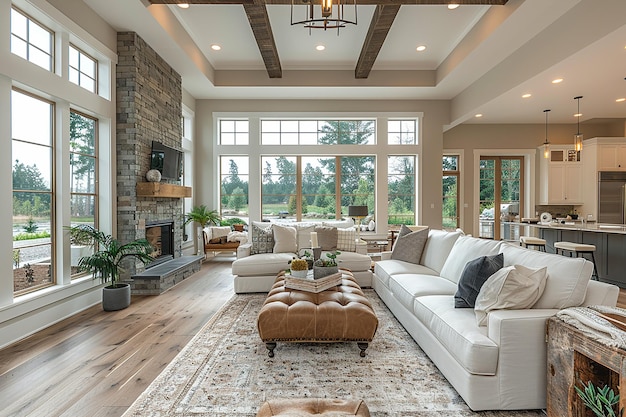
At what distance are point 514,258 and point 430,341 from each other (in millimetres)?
927

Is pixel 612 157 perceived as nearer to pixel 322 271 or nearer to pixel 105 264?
pixel 322 271

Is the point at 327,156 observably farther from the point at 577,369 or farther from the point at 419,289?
the point at 577,369

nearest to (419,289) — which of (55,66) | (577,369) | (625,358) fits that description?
(577,369)

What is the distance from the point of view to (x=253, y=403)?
6.67ft

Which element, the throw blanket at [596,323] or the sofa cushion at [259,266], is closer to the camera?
the throw blanket at [596,323]

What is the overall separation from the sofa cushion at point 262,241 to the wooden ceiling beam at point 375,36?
330 centimetres

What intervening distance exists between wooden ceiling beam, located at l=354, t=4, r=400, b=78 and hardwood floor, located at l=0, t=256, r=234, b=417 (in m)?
4.25

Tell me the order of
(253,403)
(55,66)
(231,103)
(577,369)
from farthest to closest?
(231,103), (55,66), (253,403), (577,369)

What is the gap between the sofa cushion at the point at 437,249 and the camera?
3775 mm

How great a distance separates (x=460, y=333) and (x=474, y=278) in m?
0.54

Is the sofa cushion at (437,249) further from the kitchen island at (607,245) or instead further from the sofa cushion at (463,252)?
the kitchen island at (607,245)

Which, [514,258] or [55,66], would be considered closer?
[514,258]

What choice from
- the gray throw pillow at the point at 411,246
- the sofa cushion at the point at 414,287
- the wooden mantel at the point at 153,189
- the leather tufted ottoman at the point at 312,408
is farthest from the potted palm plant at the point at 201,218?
the leather tufted ottoman at the point at 312,408

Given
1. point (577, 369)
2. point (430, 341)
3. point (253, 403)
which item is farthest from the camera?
point (430, 341)
